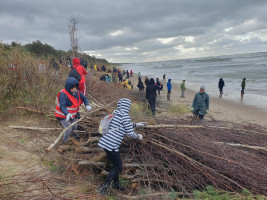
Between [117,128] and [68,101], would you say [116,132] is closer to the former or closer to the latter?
[117,128]

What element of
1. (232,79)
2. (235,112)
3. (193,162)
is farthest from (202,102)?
(232,79)

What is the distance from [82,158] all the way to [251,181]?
3.14m

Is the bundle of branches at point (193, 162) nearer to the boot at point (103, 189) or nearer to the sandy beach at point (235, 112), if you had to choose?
the boot at point (103, 189)

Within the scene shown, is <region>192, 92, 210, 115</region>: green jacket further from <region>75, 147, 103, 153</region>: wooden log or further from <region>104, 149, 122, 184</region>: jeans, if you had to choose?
<region>104, 149, 122, 184</region>: jeans

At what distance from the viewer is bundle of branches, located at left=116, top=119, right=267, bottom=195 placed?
3209 millimetres

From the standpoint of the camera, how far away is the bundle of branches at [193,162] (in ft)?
10.5

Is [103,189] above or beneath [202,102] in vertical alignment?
beneath

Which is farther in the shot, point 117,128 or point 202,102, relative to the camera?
point 202,102

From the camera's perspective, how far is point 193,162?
3.37 m

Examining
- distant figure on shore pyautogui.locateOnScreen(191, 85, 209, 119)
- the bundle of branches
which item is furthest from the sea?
the bundle of branches

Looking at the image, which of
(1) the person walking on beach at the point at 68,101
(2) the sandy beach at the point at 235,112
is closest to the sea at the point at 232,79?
(2) the sandy beach at the point at 235,112

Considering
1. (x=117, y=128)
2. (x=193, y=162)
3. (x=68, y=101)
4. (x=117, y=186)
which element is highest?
(x=68, y=101)

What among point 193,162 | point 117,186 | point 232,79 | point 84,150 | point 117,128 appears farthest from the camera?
point 232,79

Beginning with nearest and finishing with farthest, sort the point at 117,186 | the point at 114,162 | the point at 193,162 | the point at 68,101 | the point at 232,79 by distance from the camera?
the point at 114,162
the point at 117,186
the point at 193,162
the point at 68,101
the point at 232,79
